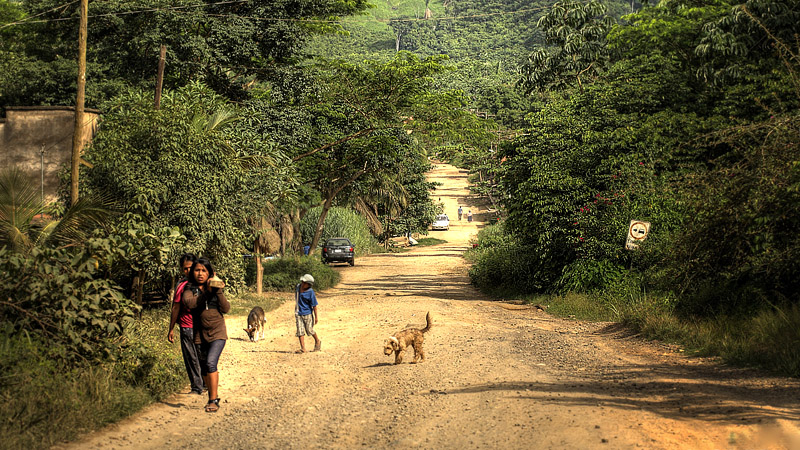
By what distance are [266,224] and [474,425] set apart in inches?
692

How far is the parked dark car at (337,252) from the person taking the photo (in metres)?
42.3

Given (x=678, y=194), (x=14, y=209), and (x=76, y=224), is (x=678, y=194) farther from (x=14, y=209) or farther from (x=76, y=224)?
(x=14, y=209)

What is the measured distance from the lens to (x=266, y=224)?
2488 centimetres

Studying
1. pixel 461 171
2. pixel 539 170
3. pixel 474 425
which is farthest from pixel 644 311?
pixel 461 171

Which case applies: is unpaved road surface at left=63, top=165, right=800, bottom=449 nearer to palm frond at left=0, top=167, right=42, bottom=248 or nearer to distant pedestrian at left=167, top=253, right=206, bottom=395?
distant pedestrian at left=167, top=253, right=206, bottom=395

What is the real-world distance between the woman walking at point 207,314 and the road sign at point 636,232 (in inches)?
467

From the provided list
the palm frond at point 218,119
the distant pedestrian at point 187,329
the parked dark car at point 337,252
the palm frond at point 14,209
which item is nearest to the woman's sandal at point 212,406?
the distant pedestrian at point 187,329

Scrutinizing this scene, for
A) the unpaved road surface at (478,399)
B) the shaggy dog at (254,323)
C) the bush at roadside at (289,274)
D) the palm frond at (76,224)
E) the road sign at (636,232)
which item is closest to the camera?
the unpaved road surface at (478,399)

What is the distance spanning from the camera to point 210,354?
9.32m

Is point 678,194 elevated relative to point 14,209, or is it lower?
elevated

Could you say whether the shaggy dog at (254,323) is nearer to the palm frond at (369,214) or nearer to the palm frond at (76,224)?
the palm frond at (76,224)

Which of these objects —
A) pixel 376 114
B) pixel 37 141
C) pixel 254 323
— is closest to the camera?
pixel 254 323

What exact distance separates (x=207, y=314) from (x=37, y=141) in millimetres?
17371

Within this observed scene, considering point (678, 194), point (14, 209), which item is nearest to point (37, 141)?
point (14, 209)
